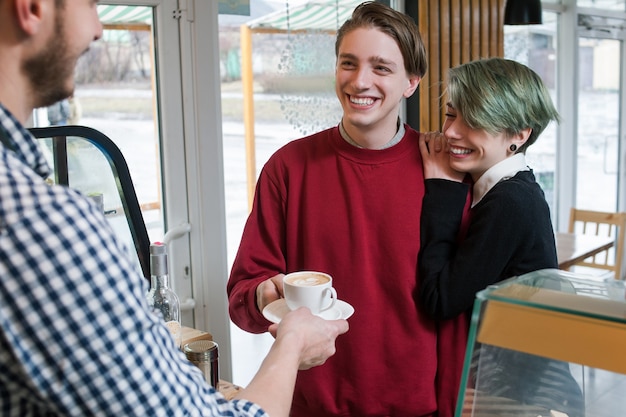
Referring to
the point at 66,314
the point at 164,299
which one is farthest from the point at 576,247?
the point at 66,314

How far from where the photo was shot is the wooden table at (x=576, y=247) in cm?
355

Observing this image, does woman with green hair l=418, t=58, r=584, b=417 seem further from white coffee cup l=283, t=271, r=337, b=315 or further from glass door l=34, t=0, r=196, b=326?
glass door l=34, t=0, r=196, b=326

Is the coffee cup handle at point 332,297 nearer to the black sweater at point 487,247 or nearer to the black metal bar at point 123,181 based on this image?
the black sweater at point 487,247

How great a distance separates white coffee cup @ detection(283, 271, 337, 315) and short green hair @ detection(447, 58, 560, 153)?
1.76ft

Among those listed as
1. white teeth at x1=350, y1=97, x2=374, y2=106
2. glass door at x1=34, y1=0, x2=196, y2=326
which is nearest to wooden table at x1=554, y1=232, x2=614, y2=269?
glass door at x1=34, y1=0, x2=196, y2=326

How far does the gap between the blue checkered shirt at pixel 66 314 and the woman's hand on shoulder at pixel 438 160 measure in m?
1.02

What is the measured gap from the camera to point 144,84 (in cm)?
303

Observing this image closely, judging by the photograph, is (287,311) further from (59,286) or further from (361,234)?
(59,286)

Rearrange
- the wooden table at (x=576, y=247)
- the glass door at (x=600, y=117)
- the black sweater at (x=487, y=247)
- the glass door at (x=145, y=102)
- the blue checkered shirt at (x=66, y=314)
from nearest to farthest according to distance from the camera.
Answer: the blue checkered shirt at (x=66, y=314) < the black sweater at (x=487, y=247) < the glass door at (x=145, y=102) < the wooden table at (x=576, y=247) < the glass door at (x=600, y=117)

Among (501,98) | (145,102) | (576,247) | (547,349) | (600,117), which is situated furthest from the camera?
(600,117)

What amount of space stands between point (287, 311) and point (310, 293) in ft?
0.36

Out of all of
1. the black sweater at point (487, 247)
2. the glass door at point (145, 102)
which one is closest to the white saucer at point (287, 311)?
the black sweater at point (487, 247)

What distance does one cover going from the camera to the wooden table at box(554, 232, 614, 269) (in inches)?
140

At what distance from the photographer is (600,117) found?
20.4 feet
